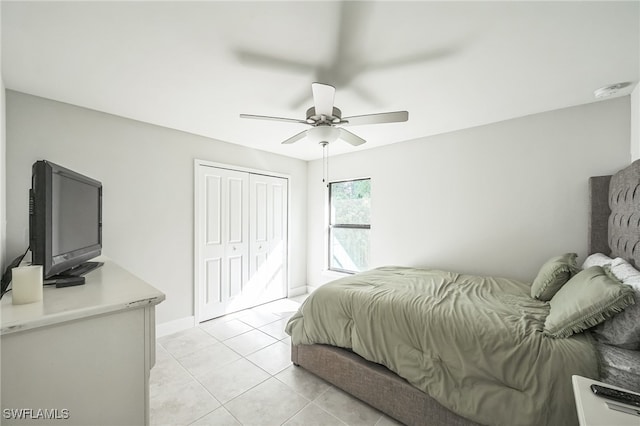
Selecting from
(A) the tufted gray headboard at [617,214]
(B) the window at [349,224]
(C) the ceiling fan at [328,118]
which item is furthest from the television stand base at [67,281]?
(B) the window at [349,224]

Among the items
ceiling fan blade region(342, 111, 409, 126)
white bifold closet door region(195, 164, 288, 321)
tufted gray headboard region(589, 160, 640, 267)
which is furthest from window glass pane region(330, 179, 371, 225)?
tufted gray headboard region(589, 160, 640, 267)

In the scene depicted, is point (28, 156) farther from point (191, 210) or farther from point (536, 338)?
point (536, 338)

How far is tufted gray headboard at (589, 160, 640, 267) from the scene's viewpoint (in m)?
1.70

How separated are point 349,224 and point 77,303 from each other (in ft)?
11.8

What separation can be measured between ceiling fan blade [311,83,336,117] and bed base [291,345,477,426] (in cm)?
189

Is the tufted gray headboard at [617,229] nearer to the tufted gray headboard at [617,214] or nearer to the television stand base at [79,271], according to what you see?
the tufted gray headboard at [617,214]

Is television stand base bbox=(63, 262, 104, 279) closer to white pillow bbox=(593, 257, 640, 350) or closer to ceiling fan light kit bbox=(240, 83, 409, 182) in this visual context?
ceiling fan light kit bbox=(240, 83, 409, 182)

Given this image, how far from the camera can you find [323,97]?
67.2 inches

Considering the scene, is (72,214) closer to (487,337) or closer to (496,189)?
(487,337)

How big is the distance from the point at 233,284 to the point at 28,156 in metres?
2.44

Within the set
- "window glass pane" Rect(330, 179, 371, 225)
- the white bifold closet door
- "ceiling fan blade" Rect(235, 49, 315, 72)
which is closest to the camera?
"ceiling fan blade" Rect(235, 49, 315, 72)

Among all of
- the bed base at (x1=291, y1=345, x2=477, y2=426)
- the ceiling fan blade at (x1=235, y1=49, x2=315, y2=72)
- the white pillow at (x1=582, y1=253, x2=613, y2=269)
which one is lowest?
the bed base at (x1=291, y1=345, x2=477, y2=426)

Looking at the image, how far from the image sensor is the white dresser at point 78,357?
2.49 ft

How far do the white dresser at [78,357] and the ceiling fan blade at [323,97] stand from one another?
1430 millimetres
